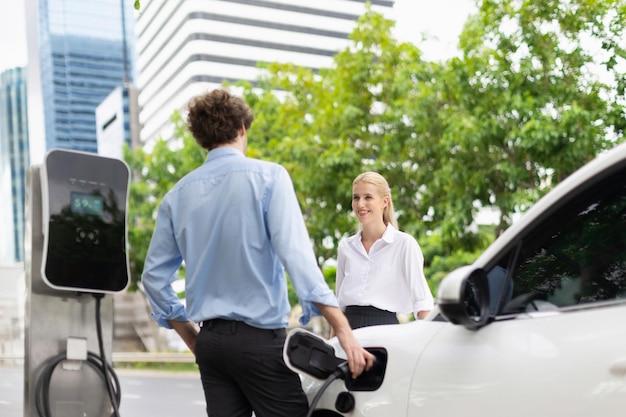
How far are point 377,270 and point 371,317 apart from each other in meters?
0.22

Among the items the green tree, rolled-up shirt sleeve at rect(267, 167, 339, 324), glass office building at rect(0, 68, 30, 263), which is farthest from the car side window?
glass office building at rect(0, 68, 30, 263)

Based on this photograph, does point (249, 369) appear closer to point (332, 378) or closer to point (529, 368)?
point (332, 378)

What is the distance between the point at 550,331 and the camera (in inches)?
95.0

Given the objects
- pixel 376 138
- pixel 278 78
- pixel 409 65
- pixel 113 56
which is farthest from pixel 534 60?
pixel 113 56

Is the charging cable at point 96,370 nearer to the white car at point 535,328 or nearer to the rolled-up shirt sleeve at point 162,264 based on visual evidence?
the rolled-up shirt sleeve at point 162,264

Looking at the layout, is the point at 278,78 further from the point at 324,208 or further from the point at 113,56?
the point at 113,56

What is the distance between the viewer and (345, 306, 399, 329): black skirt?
3.95 meters

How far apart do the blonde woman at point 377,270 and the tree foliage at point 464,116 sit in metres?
9.22

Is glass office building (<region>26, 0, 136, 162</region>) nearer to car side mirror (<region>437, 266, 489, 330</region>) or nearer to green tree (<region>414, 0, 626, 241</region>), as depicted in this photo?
green tree (<region>414, 0, 626, 241</region>)

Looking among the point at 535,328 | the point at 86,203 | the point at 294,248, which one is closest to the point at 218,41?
the point at 86,203

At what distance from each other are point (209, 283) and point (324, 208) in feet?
51.3

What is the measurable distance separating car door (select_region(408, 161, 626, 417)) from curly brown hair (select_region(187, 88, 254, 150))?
0.97 m

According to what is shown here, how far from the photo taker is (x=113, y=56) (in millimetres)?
83250

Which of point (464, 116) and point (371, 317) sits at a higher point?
point (464, 116)
